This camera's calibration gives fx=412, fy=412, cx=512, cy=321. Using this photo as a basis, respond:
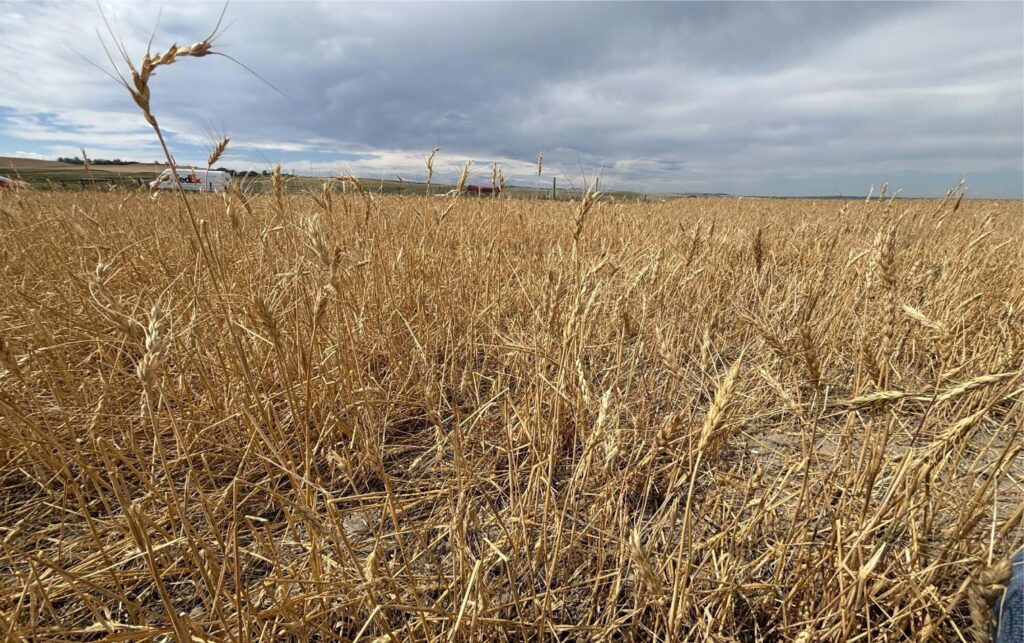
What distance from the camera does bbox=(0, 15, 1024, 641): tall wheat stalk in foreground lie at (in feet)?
2.84

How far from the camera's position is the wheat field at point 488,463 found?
34.0 inches

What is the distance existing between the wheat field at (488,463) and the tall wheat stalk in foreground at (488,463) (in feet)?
0.04

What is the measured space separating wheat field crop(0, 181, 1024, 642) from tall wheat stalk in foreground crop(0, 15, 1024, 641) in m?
0.01

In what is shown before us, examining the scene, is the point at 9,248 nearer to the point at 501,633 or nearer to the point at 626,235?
the point at 501,633

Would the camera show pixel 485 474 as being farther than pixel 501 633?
Yes

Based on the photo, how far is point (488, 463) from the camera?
4.89ft

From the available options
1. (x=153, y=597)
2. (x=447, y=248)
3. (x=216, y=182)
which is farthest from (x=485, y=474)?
(x=216, y=182)

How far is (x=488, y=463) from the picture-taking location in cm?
149

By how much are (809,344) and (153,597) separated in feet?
5.64

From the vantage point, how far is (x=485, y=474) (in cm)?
144

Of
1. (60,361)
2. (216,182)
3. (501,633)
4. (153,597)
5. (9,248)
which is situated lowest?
(153,597)

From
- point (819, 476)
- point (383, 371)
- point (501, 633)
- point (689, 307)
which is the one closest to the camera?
point (501, 633)

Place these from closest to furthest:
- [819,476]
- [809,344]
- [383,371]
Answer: [809,344], [819,476], [383,371]

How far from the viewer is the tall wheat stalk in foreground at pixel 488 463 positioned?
86 centimetres
